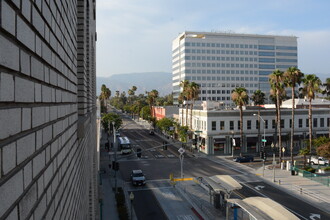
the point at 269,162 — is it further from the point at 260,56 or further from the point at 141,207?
the point at 260,56

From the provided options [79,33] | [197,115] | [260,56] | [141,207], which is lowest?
[141,207]

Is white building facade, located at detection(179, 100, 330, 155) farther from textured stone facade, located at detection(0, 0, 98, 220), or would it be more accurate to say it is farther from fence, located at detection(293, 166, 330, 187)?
textured stone facade, located at detection(0, 0, 98, 220)

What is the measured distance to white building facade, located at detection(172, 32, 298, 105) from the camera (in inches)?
4567

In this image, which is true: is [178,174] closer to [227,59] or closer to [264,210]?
[264,210]

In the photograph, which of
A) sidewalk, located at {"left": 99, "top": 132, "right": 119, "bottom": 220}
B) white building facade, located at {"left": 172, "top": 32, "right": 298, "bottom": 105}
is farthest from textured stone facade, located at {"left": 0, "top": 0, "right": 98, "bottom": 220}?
white building facade, located at {"left": 172, "top": 32, "right": 298, "bottom": 105}

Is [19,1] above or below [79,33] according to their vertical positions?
below

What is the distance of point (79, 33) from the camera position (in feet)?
33.2

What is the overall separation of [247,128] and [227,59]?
65.2 meters

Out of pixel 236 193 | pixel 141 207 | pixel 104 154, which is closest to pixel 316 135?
pixel 236 193

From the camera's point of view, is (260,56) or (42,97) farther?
(260,56)

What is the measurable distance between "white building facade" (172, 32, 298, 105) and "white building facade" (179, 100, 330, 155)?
186ft

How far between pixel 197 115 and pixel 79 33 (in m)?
53.0

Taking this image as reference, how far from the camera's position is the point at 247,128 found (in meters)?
58.5

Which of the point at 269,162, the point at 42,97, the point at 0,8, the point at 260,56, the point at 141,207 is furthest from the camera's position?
the point at 260,56
